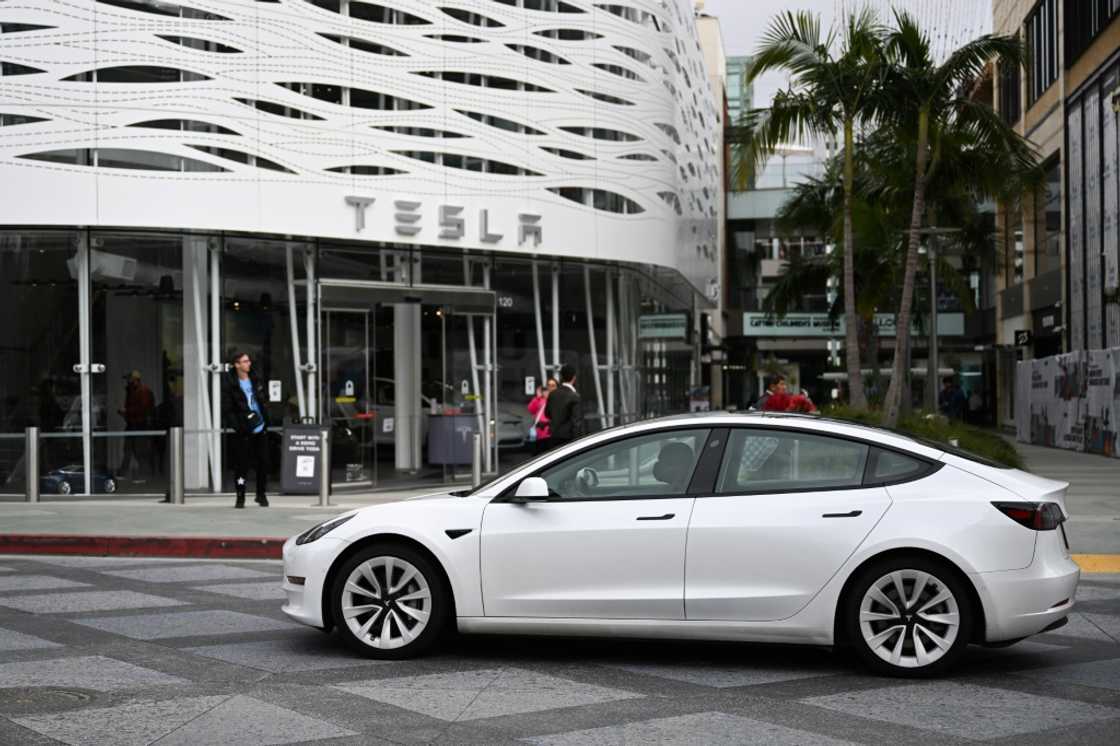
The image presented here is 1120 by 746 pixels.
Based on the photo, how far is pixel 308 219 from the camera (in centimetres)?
2069

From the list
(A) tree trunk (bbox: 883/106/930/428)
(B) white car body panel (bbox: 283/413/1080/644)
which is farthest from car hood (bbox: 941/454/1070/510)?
(A) tree trunk (bbox: 883/106/930/428)

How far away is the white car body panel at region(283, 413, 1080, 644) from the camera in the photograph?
23.4 ft

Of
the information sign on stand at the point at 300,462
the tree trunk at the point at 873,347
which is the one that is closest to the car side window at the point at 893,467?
the information sign on stand at the point at 300,462

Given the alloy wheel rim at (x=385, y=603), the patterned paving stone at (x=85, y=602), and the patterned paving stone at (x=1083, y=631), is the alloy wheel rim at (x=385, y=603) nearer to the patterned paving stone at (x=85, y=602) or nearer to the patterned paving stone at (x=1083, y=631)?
the patterned paving stone at (x=85, y=602)

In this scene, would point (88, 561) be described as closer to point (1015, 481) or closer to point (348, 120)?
point (1015, 481)

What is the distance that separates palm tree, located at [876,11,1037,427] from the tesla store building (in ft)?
15.5

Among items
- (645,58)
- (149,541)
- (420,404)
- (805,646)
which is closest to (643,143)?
(645,58)

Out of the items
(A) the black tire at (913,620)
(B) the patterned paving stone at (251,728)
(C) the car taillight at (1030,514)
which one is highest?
(C) the car taillight at (1030,514)

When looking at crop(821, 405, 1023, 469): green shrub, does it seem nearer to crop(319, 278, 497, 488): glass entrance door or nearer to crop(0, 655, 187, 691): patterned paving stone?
crop(319, 278, 497, 488): glass entrance door

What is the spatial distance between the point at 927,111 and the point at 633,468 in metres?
18.9

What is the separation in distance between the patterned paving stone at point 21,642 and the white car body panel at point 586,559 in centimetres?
273

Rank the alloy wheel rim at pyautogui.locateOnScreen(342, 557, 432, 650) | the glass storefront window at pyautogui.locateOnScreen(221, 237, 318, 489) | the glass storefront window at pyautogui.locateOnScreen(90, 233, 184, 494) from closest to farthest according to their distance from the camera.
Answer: the alloy wheel rim at pyautogui.locateOnScreen(342, 557, 432, 650)
the glass storefront window at pyautogui.locateOnScreen(90, 233, 184, 494)
the glass storefront window at pyautogui.locateOnScreen(221, 237, 318, 489)

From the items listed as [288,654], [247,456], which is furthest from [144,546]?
[288,654]

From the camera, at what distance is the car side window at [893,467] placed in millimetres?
7391
